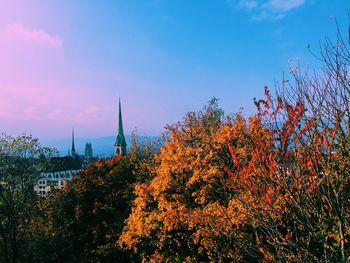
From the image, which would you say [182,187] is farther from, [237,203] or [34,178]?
[34,178]

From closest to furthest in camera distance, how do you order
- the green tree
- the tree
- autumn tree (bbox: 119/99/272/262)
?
autumn tree (bbox: 119/99/272/262) < the green tree < the tree

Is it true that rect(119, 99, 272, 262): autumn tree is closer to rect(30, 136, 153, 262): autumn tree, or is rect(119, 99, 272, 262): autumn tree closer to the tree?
rect(30, 136, 153, 262): autumn tree

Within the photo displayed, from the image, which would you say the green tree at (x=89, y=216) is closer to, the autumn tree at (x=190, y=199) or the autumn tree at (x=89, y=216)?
the autumn tree at (x=89, y=216)

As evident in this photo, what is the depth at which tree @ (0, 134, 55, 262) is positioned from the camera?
2589 centimetres

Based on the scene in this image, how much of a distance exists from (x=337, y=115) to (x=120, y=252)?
18.1 meters

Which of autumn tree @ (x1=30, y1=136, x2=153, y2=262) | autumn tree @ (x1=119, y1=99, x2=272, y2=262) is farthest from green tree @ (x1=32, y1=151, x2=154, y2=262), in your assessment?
autumn tree @ (x1=119, y1=99, x2=272, y2=262)

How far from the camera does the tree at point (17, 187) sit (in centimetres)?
2589

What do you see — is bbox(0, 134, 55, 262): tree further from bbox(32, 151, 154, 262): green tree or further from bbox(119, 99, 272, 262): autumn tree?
bbox(119, 99, 272, 262): autumn tree

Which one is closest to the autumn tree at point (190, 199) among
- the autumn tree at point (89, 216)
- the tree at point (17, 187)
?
the autumn tree at point (89, 216)

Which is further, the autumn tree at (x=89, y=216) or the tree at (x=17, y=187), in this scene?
the tree at (x=17, y=187)

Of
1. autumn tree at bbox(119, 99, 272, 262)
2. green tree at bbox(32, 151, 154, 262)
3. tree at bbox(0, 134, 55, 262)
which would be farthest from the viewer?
tree at bbox(0, 134, 55, 262)

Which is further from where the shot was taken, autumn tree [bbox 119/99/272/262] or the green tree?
the green tree

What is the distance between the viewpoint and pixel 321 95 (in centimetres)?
860

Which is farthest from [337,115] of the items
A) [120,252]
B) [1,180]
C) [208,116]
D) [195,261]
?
[208,116]
